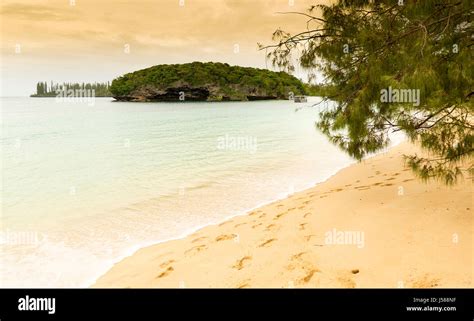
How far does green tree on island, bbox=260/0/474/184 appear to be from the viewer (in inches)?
130

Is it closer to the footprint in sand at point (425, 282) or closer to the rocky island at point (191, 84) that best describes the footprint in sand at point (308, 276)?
the footprint in sand at point (425, 282)

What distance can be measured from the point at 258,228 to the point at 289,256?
5.10ft

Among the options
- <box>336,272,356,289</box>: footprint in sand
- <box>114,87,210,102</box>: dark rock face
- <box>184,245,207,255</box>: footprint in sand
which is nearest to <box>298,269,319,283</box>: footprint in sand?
<box>336,272,356,289</box>: footprint in sand

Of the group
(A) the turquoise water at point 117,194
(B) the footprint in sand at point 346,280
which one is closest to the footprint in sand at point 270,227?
(A) the turquoise water at point 117,194

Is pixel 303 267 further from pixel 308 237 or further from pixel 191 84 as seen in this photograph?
Result: pixel 191 84

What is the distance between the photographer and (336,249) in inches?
158

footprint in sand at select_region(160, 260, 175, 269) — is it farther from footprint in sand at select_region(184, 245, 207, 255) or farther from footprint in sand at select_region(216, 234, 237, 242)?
footprint in sand at select_region(216, 234, 237, 242)

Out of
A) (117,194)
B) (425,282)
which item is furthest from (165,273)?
(117,194)

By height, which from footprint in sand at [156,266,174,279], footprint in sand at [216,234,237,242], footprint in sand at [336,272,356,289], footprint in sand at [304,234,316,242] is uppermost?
footprint in sand at [304,234,316,242]

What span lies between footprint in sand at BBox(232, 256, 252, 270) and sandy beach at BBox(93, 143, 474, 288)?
14 millimetres

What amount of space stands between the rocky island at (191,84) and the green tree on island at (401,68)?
359 ft

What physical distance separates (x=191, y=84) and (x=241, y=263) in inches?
4462

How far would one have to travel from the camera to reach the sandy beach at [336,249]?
3320 mm
